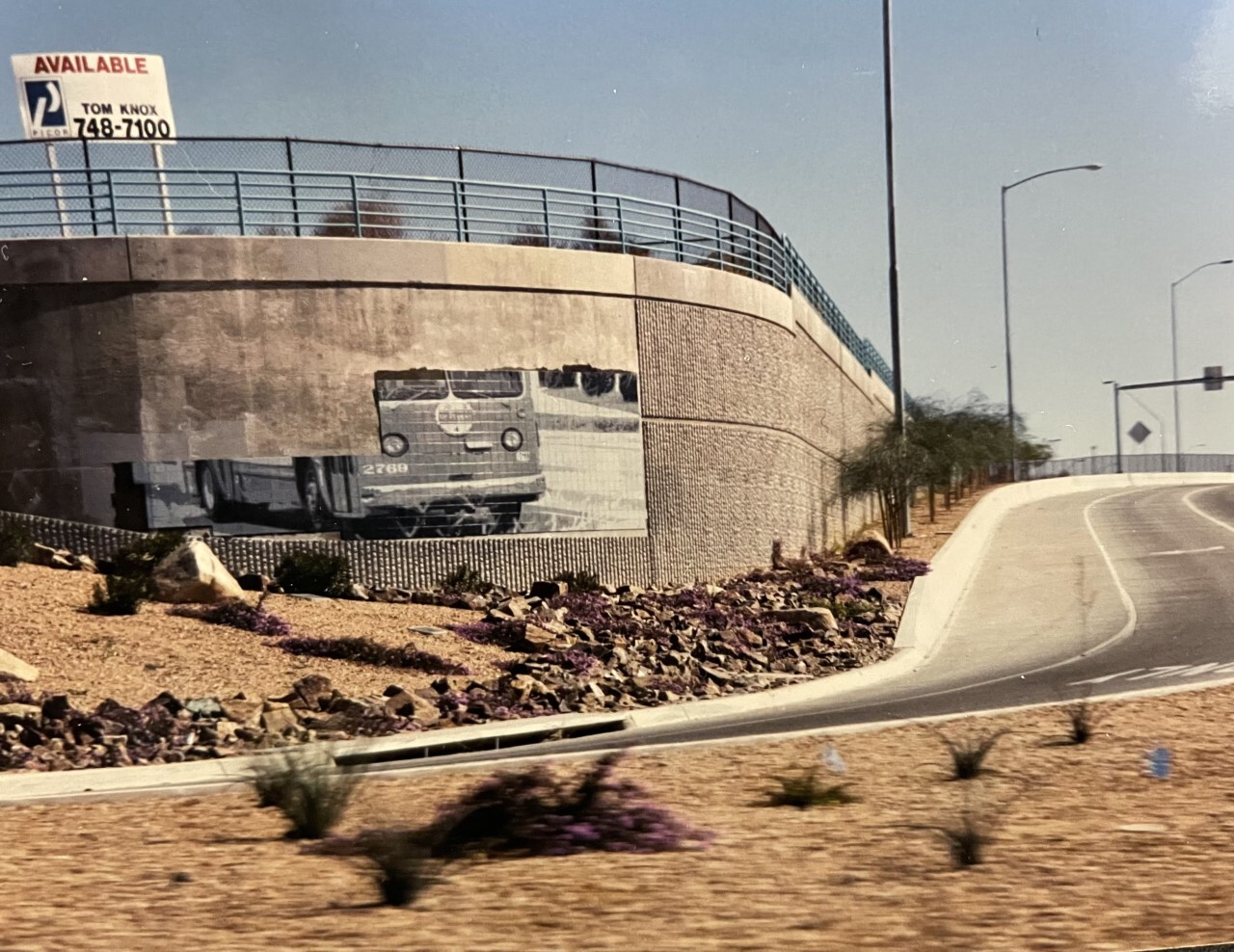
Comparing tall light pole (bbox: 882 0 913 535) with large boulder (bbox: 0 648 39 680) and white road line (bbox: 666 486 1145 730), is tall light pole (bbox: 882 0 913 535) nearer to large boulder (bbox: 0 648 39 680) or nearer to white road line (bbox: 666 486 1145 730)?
white road line (bbox: 666 486 1145 730)

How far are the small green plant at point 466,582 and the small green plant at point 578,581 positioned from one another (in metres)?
1.56

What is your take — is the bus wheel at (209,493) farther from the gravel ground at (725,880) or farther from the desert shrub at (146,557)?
the gravel ground at (725,880)

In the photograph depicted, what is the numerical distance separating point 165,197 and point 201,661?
884cm

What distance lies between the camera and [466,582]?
83.5 ft

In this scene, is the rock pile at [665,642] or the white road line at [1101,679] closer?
the white road line at [1101,679]

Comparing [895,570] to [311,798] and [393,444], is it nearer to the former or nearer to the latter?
[393,444]

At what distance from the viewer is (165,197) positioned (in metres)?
23.3

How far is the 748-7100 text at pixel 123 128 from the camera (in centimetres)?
2556

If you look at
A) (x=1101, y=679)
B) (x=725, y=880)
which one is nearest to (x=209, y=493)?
(x=1101, y=679)

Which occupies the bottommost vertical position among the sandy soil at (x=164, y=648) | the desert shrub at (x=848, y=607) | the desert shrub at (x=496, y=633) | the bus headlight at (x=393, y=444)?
the desert shrub at (x=848, y=607)

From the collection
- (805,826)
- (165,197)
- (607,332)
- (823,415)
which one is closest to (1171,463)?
(823,415)

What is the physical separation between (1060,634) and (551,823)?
1703 centimetres

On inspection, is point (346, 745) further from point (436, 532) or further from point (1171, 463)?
point (1171, 463)

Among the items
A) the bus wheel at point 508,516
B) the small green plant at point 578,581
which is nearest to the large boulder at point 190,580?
the bus wheel at point 508,516
